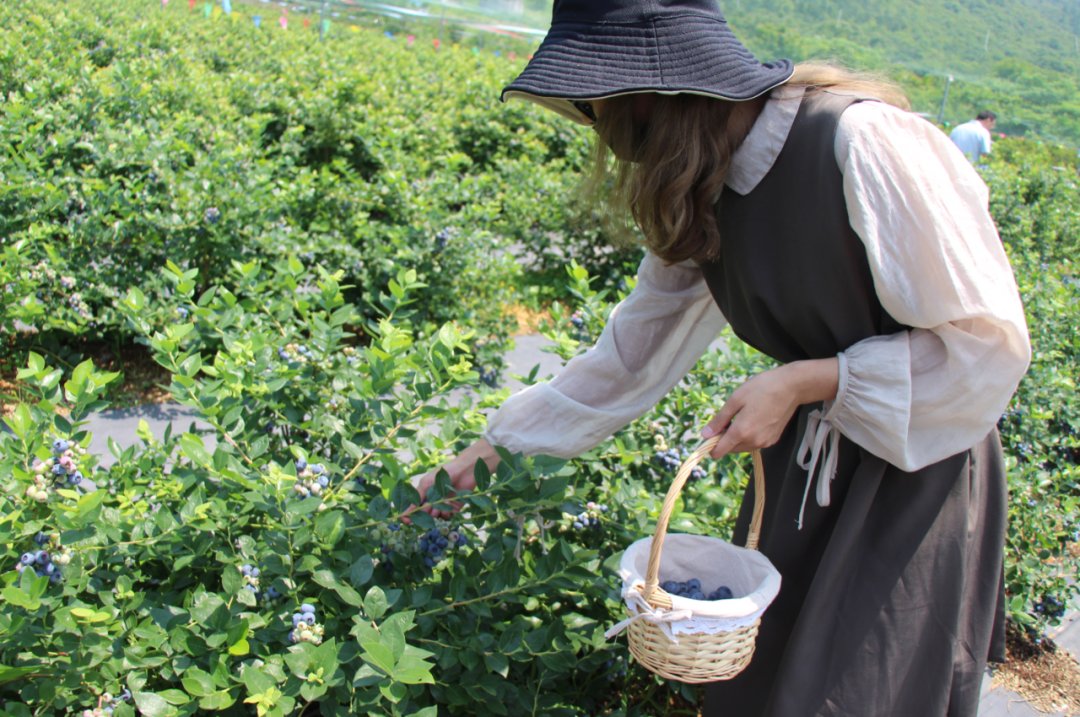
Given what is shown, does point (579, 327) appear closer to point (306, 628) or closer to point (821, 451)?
point (821, 451)

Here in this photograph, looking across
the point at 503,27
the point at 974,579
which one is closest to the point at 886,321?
the point at 974,579

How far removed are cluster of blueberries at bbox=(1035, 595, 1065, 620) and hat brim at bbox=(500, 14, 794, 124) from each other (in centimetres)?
217

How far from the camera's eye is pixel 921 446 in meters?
1.39

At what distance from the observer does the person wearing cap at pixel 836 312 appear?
1314mm

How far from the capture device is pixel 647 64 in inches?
52.5

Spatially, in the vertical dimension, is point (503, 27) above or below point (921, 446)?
below

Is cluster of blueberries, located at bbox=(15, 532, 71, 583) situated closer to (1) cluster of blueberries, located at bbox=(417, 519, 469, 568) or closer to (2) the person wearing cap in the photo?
(1) cluster of blueberries, located at bbox=(417, 519, 469, 568)

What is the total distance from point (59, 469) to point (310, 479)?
Result: 1.48ft

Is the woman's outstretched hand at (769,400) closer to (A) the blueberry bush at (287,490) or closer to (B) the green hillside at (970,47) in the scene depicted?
(A) the blueberry bush at (287,490)

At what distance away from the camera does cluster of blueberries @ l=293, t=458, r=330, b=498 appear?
1711 millimetres

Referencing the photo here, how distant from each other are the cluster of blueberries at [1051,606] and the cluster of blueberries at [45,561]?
2665 mm

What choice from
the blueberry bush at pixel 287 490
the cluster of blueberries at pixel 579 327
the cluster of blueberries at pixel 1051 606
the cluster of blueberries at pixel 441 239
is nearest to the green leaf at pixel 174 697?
the blueberry bush at pixel 287 490

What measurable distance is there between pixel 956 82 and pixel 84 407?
19.8 metres

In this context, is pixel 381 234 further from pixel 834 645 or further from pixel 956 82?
pixel 956 82
